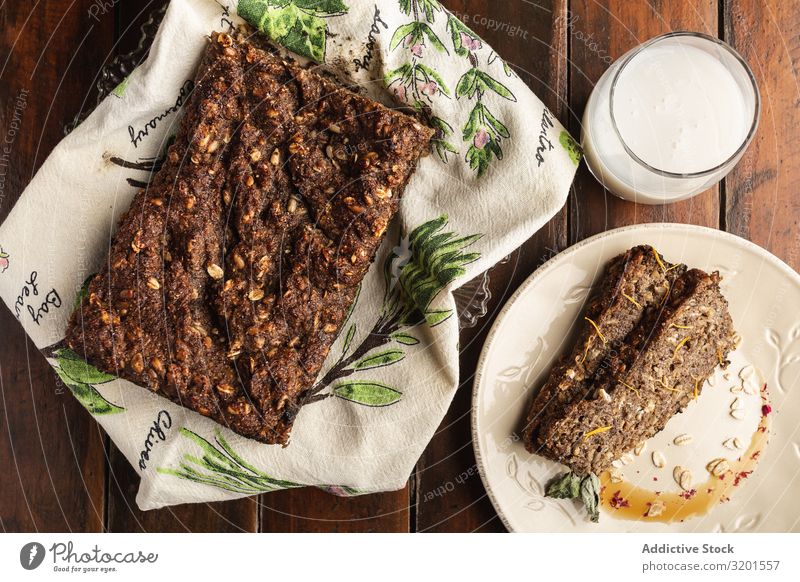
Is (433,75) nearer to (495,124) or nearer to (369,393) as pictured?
(495,124)

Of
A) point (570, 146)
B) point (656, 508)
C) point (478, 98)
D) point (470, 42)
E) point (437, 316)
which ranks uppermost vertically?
point (470, 42)

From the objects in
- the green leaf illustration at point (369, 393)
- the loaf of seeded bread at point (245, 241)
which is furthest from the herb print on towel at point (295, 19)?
the green leaf illustration at point (369, 393)

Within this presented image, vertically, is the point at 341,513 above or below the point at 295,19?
below

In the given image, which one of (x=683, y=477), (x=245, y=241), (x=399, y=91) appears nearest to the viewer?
(x=245, y=241)

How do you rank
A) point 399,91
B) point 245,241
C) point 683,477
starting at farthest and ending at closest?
point 683,477, point 399,91, point 245,241

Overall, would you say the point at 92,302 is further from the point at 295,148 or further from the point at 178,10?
the point at 178,10

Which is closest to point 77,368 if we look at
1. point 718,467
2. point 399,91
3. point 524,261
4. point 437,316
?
point 437,316

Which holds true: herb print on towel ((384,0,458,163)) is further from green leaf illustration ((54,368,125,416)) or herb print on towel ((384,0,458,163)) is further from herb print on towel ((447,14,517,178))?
green leaf illustration ((54,368,125,416))
